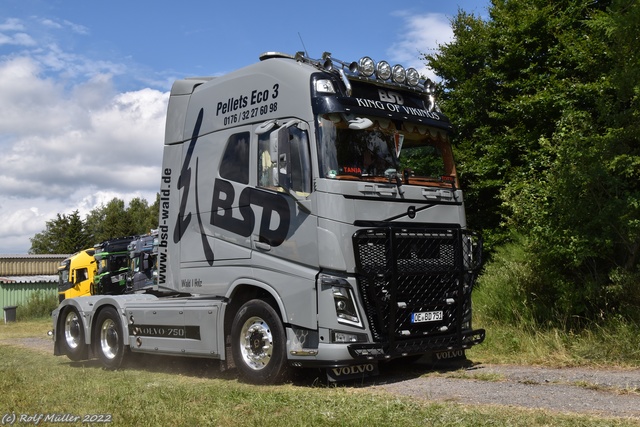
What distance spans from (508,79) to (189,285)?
52.9ft

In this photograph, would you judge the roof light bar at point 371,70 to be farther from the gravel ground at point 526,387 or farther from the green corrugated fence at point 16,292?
the green corrugated fence at point 16,292

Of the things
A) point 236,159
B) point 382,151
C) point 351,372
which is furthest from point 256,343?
point 382,151

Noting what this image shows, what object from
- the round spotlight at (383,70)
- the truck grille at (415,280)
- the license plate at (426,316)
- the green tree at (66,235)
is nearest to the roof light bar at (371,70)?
the round spotlight at (383,70)

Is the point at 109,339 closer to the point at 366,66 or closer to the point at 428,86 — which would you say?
the point at 366,66

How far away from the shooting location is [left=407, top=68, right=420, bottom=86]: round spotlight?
959cm

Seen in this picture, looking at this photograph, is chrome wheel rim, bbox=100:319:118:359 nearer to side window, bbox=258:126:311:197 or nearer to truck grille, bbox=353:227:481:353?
side window, bbox=258:126:311:197

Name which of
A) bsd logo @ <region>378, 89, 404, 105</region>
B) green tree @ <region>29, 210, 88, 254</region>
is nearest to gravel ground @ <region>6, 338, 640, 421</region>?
bsd logo @ <region>378, 89, 404, 105</region>

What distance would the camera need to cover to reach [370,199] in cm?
838

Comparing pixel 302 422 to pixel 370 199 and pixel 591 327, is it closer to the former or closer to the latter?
pixel 370 199

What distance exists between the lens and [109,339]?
11.7 metres

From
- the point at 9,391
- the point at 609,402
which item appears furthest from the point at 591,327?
the point at 9,391

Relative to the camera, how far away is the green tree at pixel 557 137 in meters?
10.6

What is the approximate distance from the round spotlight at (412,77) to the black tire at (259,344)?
372 cm

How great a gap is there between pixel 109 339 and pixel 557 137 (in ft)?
29.6
